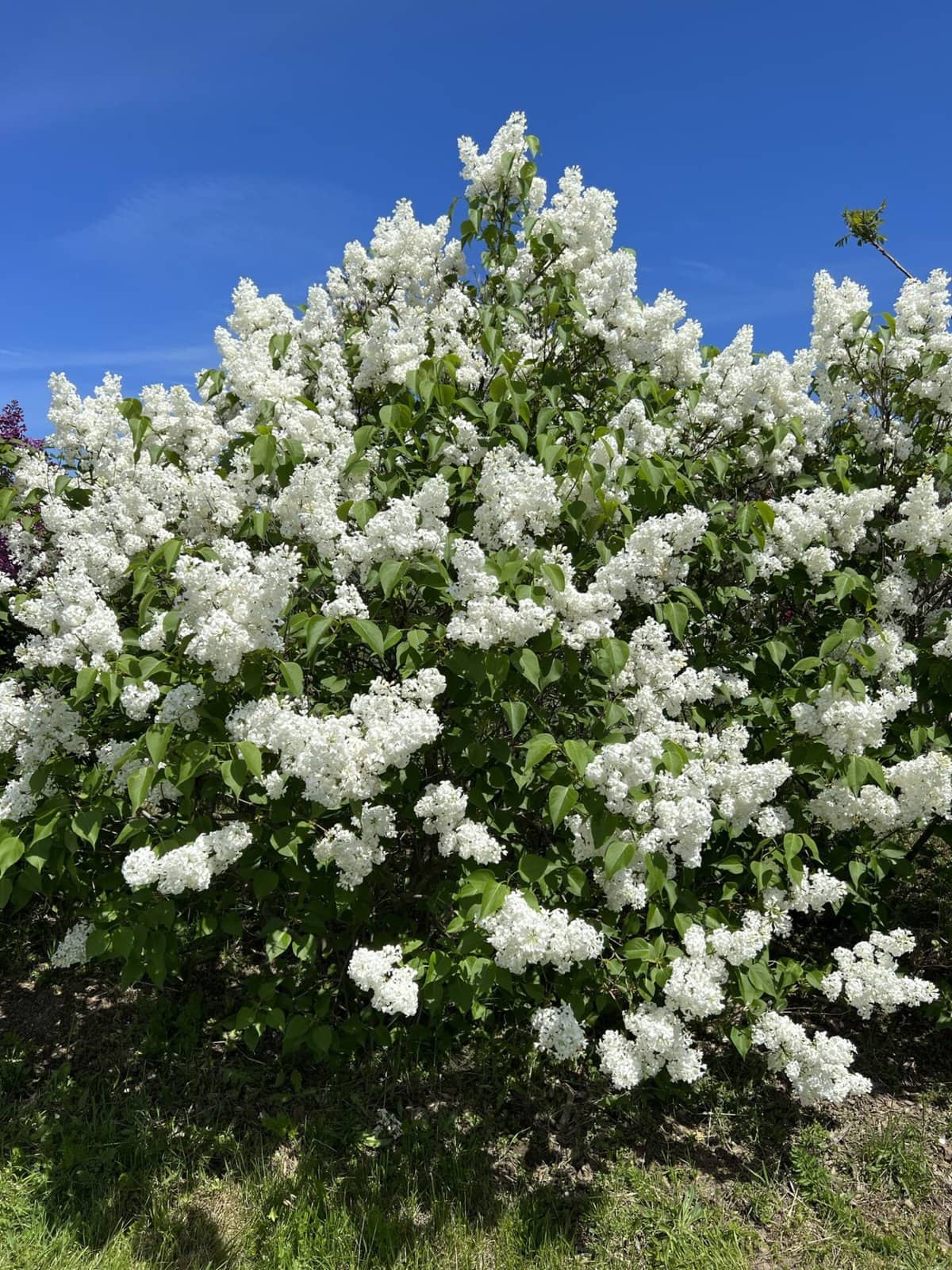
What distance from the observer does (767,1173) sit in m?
3.84

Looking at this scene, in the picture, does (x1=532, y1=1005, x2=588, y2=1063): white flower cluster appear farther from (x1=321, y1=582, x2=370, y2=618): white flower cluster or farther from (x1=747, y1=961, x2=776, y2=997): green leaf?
(x1=321, y1=582, x2=370, y2=618): white flower cluster

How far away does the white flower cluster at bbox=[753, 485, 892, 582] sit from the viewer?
3.90 m

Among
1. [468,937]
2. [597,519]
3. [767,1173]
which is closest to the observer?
[468,937]

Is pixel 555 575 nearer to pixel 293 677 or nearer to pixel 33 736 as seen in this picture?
pixel 293 677

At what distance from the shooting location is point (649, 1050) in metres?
3.23

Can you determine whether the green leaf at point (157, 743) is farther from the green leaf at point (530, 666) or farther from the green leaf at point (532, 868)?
the green leaf at point (532, 868)

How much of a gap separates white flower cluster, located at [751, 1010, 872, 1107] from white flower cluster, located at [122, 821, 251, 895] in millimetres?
2211

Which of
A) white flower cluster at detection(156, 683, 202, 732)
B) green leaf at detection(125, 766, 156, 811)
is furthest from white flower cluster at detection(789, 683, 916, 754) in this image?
green leaf at detection(125, 766, 156, 811)

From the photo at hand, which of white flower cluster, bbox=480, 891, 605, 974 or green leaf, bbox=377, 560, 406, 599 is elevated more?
green leaf, bbox=377, 560, 406, 599

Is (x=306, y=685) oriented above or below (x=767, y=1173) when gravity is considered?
above

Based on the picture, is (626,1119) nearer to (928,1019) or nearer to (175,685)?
(928,1019)

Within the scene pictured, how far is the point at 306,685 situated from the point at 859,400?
350 centimetres

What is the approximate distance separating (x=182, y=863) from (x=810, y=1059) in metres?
2.52

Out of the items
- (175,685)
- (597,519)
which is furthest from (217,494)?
(597,519)
